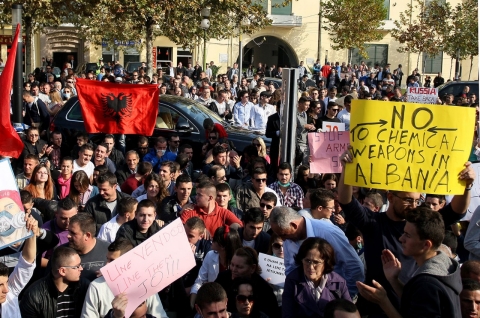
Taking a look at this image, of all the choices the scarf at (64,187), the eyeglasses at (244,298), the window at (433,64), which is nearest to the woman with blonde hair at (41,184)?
the scarf at (64,187)

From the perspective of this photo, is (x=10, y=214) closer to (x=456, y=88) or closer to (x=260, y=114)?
(x=260, y=114)

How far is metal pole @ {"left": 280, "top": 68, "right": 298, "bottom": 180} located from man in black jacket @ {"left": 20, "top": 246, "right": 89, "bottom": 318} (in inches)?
180

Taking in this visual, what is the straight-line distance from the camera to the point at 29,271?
5898 mm

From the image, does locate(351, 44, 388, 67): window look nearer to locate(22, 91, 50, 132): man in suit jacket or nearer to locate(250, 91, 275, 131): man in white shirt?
locate(250, 91, 275, 131): man in white shirt

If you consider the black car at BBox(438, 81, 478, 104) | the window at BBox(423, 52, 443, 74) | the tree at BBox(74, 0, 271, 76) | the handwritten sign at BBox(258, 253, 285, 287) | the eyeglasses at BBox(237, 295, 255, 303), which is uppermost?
the tree at BBox(74, 0, 271, 76)

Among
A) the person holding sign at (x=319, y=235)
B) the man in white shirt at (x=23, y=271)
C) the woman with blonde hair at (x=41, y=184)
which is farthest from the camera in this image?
the woman with blonde hair at (x=41, y=184)

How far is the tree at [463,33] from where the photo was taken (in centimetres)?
3756

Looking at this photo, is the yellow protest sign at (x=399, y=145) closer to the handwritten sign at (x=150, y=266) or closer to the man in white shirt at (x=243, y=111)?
the handwritten sign at (x=150, y=266)

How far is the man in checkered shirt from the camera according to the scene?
30.2ft

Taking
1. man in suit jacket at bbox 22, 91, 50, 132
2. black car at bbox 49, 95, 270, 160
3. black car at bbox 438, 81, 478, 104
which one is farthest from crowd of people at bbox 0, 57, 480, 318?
black car at bbox 438, 81, 478, 104

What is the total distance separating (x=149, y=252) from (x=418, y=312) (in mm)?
2081

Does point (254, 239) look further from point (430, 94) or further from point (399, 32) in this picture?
point (399, 32)

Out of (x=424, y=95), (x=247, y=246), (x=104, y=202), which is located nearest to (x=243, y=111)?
(x=424, y=95)

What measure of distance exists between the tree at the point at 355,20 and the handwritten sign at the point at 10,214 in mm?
36314
